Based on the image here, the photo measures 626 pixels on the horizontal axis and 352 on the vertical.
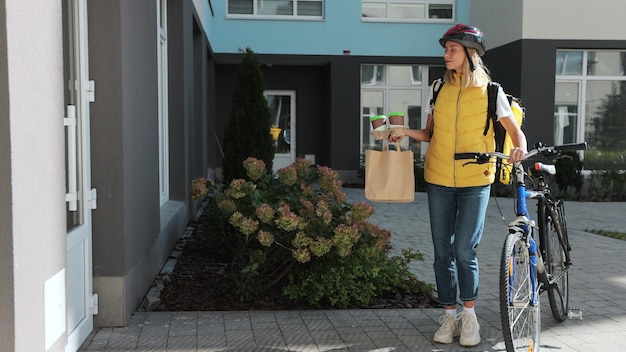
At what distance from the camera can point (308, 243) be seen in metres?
4.75

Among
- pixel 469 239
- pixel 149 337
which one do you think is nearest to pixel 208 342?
pixel 149 337

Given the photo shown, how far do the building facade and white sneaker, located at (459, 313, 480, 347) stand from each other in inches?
86.7

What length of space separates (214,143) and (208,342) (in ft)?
44.9

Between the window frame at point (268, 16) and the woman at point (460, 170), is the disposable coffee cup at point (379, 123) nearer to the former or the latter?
the woman at point (460, 170)

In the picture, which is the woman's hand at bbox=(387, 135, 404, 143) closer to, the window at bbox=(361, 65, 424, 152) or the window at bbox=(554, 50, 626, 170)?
the window at bbox=(554, 50, 626, 170)

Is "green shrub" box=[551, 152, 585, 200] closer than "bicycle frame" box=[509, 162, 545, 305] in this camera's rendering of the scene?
No

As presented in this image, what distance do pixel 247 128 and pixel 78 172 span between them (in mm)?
4902

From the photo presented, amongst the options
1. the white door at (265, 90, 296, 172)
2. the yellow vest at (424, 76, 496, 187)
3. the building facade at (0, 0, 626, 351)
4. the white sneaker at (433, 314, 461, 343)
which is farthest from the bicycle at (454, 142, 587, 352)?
the white door at (265, 90, 296, 172)

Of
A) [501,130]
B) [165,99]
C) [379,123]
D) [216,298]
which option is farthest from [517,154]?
[165,99]

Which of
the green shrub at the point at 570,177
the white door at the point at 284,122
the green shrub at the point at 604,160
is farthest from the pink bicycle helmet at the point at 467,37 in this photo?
the white door at the point at 284,122

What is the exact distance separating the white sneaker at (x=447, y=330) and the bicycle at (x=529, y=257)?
544mm

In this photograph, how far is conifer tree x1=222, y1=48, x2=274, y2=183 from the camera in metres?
8.70

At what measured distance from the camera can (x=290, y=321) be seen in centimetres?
456

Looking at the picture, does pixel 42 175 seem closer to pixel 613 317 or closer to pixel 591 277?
pixel 613 317
